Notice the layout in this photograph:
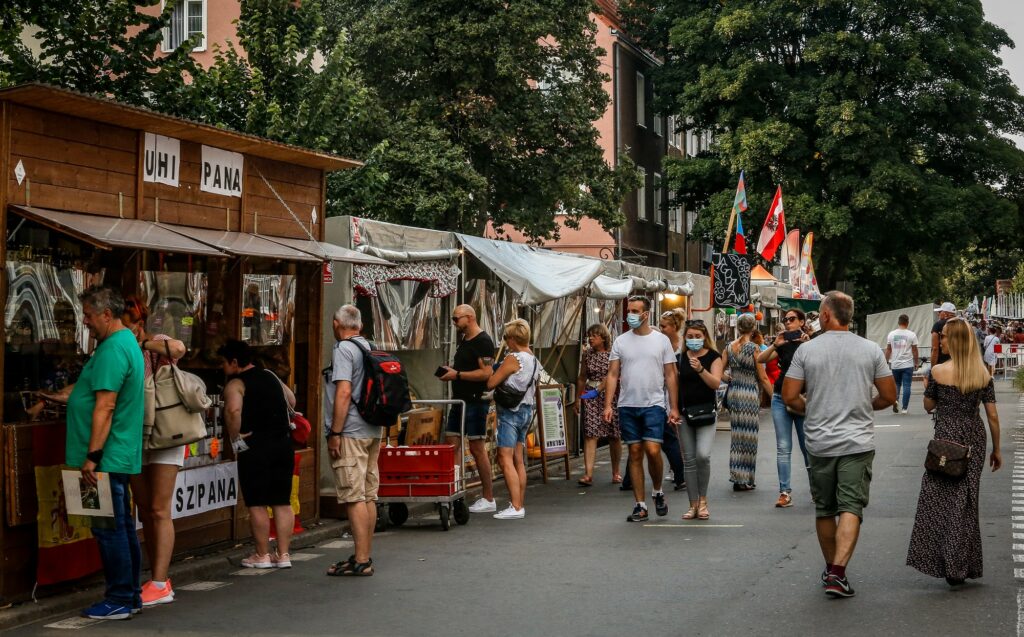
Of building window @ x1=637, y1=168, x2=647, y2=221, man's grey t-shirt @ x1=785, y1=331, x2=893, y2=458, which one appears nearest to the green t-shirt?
man's grey t-shirt @ x1=785, y1=331, x2=893, y2=458

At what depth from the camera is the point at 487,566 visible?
372 inches

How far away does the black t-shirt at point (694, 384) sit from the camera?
40.0 ft

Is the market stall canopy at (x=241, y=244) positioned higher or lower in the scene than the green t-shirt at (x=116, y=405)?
higher

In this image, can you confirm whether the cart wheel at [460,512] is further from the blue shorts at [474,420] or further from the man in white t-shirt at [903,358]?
the man in white t-shirt at [903,358]

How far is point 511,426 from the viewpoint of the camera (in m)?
12.3

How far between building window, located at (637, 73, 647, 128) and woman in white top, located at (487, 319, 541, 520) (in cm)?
3405

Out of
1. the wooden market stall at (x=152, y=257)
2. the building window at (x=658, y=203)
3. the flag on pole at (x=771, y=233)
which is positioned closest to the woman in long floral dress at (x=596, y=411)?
the wooden market stall at (x=152, y=257)

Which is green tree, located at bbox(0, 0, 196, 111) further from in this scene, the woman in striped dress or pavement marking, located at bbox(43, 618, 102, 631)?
pavement marking, located at bbox(43, 618, 102, 631)

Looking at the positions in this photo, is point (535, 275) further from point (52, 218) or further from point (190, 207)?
point (52, 218)

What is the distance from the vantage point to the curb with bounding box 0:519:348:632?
7770mm

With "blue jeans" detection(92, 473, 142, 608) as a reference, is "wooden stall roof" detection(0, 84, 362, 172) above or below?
above

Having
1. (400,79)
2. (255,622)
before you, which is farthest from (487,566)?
(400,79)

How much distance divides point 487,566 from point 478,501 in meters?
3.23

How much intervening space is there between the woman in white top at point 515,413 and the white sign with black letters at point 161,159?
3.66 meters
